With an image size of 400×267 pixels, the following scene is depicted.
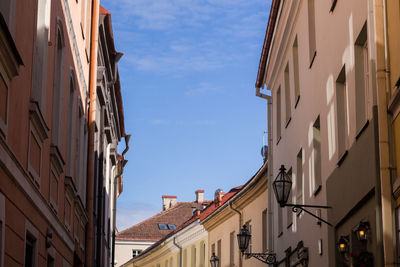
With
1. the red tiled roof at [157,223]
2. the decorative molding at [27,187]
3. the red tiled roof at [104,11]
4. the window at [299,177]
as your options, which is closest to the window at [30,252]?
the decorative molding at [27,187]

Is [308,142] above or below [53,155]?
above

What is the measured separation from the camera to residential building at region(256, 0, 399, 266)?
9.44 metres

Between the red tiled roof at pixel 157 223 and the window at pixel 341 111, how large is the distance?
50.5 m

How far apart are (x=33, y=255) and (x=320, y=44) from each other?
7.03 metres

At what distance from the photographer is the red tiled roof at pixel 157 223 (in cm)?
6253

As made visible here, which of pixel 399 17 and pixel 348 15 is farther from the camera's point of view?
pixel 348 15

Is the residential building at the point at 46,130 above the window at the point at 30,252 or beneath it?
above

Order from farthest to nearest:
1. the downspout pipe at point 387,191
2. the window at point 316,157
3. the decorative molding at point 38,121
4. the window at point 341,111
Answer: the window at point 316,157 → the window at point 341,111 → the decorative molding at point 38,121 → the downspout pipe at point 387,191

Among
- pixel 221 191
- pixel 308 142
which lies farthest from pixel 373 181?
pixel 221 191

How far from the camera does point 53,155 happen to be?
11.2m

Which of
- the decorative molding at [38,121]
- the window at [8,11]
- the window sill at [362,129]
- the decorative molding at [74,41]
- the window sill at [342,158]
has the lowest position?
the decorative molding at [38,121]

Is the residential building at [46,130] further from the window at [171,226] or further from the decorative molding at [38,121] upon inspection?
the window at [171,226]

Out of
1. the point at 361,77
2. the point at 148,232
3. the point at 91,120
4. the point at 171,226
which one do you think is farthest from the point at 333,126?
the point at 171,226

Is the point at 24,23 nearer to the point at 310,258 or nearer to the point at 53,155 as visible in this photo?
the point at 53,155
